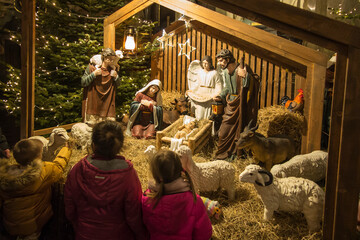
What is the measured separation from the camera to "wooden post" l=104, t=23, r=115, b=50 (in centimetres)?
753

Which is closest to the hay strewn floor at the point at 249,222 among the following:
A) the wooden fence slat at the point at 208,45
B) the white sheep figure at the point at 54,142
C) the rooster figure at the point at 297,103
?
the white sheep figure at the point at 54,142

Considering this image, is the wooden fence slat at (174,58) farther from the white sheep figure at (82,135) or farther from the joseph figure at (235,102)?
the white sheep figure at (82,135)

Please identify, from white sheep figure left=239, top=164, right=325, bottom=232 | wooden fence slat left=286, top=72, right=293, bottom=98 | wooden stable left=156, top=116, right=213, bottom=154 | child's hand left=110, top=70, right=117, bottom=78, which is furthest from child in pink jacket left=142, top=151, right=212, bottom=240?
wooden fence slat left=286, top=72, right=293, bottom=98

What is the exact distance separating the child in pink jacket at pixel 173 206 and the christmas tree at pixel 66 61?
5411 mm

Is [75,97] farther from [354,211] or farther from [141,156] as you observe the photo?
[354,211]

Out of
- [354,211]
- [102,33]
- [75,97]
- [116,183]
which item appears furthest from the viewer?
[102,33]

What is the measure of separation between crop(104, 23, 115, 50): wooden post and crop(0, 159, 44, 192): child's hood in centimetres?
513

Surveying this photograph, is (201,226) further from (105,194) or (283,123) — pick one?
(283,123)

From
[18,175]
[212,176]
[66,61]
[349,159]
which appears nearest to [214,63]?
[66,61]

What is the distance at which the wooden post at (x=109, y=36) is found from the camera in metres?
7.53

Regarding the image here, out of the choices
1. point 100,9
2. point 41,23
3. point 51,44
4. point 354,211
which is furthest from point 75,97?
point 354,211

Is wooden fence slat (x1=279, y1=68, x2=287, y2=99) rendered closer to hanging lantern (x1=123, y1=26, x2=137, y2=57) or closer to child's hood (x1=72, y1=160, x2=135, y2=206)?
hanging lantern (x1=123, y1=26, x2=137, y2=57)

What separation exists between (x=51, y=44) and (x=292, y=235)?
6.72 meters

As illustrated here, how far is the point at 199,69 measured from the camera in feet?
23.1
